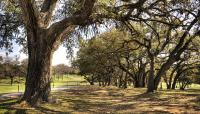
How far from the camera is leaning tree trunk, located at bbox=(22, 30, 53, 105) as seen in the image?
66.1 ft

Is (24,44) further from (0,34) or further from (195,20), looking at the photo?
(195,20)

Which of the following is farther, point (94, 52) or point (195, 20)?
point (94, 52)

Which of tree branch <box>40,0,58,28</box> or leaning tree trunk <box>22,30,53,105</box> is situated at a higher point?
tree branch <box>40,0,58,28</box>

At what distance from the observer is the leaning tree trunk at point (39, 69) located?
20156mm

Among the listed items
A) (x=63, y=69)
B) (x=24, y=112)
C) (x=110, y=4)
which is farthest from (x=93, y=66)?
(x=63, y=69)

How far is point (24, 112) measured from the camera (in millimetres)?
A: 16953

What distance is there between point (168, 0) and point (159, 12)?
3.66 ft

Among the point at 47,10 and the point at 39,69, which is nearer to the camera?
the point at 39,69

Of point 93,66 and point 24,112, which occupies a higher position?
point 93,66

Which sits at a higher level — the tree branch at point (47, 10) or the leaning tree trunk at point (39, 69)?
the tree branch at point (47, 10)

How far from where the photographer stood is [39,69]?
20.4 meters

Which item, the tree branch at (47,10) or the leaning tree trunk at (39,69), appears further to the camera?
the tree branch at (47,10)

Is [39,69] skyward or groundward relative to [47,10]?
groundward

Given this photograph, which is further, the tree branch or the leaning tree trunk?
the tree branch
